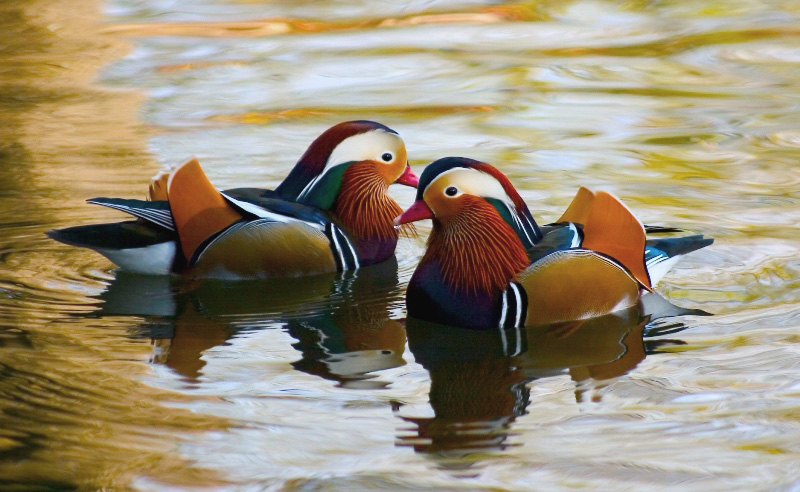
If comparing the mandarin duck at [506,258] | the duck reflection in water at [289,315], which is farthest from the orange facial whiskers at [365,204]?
the mandarin duck at [506,258]

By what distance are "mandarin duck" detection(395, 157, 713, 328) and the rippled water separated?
11 centimetres

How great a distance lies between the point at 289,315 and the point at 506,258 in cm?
106

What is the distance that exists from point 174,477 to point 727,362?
7.38 feet

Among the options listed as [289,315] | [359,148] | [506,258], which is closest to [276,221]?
[289,315]

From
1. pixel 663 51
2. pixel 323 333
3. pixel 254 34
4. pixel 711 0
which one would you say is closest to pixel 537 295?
pixel 323 333

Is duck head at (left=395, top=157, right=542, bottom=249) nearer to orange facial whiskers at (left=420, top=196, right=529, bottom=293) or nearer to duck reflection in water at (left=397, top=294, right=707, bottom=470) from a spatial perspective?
orange facial whiskers at (left=420, top=196, right=529, bottom=293)

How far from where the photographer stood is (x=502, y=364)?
494 centimetres

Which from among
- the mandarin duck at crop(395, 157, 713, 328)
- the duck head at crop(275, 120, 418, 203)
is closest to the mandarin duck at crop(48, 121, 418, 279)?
the duck head at crop(275, 120, 418, 203)

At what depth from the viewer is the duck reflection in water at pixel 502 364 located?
4.20m

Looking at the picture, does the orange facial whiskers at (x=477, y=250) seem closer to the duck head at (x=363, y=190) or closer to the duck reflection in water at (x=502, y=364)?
the duck reflection in water at (x=502, y=364)

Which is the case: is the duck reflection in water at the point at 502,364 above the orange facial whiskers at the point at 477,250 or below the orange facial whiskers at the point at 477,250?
below

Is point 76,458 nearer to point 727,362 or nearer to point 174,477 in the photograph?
point 174,477

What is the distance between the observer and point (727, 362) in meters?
4.84

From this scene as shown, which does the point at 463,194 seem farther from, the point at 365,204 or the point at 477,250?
the point at 365,204
